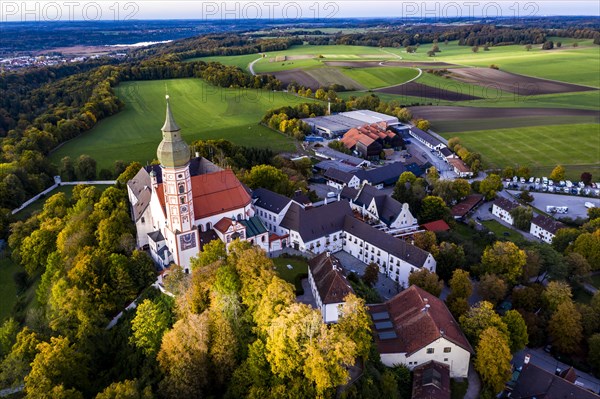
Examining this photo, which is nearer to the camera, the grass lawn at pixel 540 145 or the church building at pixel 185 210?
the church building at pixel 185 210

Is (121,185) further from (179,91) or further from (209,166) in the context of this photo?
(179,91)

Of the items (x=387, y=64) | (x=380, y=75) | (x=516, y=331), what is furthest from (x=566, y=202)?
Answer: (x=387, y=64)

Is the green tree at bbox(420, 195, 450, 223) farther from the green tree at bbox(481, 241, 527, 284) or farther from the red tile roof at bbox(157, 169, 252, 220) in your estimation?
the red tile roof at bbox(157, 169, 252, 220)

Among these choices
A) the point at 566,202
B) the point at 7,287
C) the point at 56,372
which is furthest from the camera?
the point at 566,202

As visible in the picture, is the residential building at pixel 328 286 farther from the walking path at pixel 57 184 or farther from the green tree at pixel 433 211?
the walking path at pixel 57 184

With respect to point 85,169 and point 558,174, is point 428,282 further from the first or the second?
point 85,169

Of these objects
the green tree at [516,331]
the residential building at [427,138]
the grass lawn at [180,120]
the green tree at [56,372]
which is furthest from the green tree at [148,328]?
the residential building at [427,138]

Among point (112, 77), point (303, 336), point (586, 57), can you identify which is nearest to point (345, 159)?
point (303, 336)
